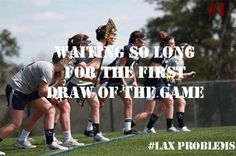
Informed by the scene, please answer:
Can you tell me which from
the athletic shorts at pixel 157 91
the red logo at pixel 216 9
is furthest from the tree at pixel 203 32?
the athletic shorts at pixel 157 91

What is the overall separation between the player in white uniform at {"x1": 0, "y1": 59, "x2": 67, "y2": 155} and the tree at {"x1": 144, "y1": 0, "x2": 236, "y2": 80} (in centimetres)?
2645

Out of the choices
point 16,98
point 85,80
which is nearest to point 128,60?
point 85,80

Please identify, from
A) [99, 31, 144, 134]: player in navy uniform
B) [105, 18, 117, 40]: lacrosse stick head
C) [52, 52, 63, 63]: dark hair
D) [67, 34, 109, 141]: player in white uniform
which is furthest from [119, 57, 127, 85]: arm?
[52, 52, 63, 63]: dark hair

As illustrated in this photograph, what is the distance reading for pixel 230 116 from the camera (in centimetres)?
2273

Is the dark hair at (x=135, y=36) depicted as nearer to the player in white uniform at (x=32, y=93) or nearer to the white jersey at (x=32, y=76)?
the player in white uniform at (x=32, y=93)

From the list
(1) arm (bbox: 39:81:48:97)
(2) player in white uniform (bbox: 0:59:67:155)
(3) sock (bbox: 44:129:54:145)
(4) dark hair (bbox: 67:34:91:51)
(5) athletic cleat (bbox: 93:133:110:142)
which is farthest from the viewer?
(5) athletic cleat (bbox: 93:133:110:142)

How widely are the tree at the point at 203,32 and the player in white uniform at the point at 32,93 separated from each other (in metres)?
26.5

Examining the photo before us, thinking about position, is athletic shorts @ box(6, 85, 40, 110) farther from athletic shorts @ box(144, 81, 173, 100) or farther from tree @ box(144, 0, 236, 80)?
tree @ box(144, 0, 236, 80)

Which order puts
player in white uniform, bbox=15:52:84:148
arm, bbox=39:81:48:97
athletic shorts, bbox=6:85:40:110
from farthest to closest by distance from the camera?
player in white uniform, bbox=15:52:84:148 → athletic shorts, bbox=6:85:40:110 → arm, bbox=39:81:48:97

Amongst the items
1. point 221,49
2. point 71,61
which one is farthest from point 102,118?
point 221,49

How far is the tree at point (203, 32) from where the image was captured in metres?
37.3

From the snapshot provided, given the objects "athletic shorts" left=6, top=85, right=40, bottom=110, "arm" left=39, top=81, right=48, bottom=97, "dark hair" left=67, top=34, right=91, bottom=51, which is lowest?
"athletic shorts" left=6, top=85, right=40, bottom=110

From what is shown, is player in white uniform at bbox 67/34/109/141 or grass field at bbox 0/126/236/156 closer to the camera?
grass field at bbox 0/126/236/156

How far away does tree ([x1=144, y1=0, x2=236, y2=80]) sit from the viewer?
3734 centimetres
